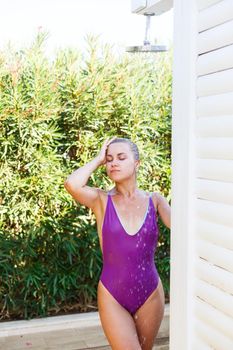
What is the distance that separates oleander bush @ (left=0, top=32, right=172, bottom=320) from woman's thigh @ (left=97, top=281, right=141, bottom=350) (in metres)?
2.01

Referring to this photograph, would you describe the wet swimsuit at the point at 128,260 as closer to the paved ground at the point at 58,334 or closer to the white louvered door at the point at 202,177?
the white louvered door at the point at 202,177

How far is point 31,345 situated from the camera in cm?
442

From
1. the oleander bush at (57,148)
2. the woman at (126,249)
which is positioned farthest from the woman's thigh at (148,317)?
the oleander bush at (57,148)

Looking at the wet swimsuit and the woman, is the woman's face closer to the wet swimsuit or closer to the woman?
the woman

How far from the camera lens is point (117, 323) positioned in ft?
9.55

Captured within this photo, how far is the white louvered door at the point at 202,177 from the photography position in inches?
64.8

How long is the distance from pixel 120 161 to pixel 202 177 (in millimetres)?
1259

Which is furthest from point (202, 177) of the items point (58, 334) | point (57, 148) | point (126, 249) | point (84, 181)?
point (57, 148)

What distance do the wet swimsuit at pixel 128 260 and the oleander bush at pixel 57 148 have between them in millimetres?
2012

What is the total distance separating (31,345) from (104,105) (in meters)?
2.04

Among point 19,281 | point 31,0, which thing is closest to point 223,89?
point 19,281

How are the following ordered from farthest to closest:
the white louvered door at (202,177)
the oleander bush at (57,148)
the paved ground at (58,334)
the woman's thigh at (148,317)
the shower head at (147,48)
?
the oleander bush at (57,148) < the paved ground at (58,334) < the shower head at (147,48) < the woman's thigh at (148,317) < the white louvered door at (202,177)

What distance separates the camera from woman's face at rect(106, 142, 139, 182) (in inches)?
118

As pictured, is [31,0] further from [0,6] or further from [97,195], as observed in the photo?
[97,195]
